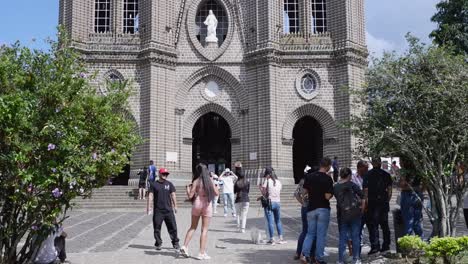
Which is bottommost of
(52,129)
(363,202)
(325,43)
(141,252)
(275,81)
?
(141,252)

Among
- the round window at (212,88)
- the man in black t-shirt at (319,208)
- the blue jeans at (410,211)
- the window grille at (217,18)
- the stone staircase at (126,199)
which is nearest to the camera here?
the man in black t-shirt at (319,208)

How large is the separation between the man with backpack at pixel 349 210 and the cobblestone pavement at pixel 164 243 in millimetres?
630

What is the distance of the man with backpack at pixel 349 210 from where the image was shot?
27.5ft

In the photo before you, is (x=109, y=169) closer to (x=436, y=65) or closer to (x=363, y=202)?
(x=363, y=202)

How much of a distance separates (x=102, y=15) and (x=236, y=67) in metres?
8.41

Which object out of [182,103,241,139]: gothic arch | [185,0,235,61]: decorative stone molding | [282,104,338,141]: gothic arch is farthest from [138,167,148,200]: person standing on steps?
[185,0,235,61]: decorative stone molding

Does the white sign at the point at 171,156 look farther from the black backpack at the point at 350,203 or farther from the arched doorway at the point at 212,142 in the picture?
the black backpack at the point at 350,203

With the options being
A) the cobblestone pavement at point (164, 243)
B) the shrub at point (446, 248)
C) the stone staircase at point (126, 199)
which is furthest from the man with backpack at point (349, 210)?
the stone staircase at point (126, 199)

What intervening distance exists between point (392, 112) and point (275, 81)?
1913cm

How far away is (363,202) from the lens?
27.9ft

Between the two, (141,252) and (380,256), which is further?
(141,252)

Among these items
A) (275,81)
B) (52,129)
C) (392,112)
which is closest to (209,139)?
(275,81)

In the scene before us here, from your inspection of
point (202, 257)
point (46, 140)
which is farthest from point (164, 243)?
point (46, 140)

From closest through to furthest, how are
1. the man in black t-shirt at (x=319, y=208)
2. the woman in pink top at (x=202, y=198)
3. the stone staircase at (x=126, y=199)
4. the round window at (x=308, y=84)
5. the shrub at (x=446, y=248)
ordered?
the shrub at (x=446, y=248), the man in black t-shirt at (x=319, y=208), the woman in pink top at (x=202, y=198), the stone staircase at (x=126, y=199), the round window at (x=308, y=84)
